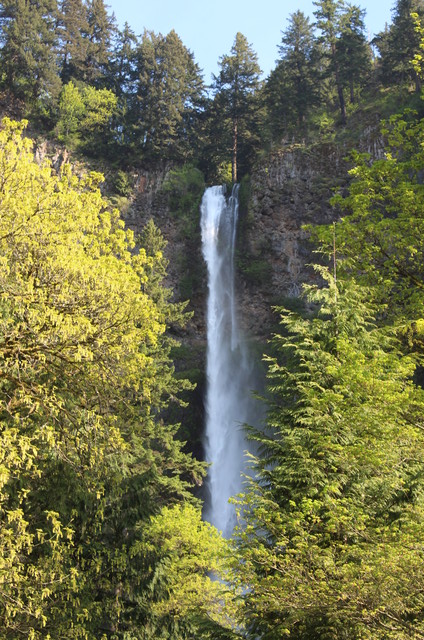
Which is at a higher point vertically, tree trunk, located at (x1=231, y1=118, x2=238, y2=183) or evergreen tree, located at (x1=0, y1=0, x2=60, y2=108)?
evergreen tree, located at (x1=0, y1=0, x2=60, y2=108)

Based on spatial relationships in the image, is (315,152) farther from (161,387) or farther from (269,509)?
→ (269,509)

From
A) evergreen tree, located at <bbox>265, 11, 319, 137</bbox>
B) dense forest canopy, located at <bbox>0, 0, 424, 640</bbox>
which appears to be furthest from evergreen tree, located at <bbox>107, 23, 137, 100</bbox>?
dense forest canopy, located at <bbox>0, 0, 424, 640</bbox>

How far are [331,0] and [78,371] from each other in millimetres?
45212

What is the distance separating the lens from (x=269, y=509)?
9.44 meters

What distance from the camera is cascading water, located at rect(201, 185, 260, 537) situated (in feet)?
109

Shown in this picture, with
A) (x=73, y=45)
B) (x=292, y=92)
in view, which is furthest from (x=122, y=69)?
(x=292, y=92)

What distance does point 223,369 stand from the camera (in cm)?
3788

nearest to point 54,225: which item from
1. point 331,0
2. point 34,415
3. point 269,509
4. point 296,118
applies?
point 34,415

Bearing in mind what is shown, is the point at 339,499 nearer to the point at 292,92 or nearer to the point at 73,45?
the point at 292,92

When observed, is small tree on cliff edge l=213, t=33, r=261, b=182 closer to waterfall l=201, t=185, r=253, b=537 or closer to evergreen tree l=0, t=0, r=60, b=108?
waterfall l=201, t=185, r=253, b=537

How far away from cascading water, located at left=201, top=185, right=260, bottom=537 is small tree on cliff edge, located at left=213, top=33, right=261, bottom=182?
13.3ft

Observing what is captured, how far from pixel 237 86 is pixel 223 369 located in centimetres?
2278

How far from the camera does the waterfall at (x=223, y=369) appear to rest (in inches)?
1304

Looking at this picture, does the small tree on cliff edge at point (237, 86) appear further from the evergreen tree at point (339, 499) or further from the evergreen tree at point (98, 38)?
the evergreen tree at point (339, 499)
